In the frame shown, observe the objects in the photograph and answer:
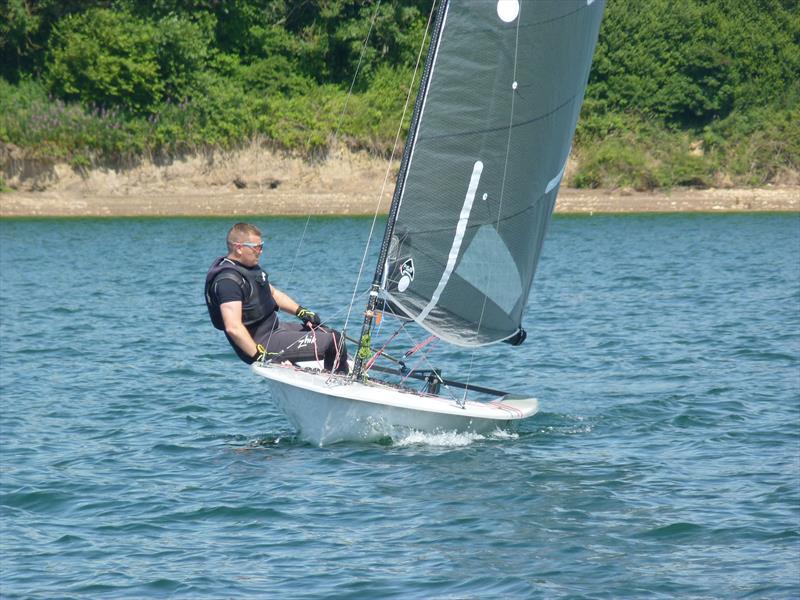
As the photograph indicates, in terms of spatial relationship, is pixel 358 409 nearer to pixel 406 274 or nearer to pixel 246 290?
pixel 406 274

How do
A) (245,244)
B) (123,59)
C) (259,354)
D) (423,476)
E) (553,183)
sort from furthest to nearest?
(123,59), (553,183), (259,354), (245,244), (423,476)

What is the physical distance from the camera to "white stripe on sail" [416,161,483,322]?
989 centimetres

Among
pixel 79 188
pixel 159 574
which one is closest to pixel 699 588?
pixel 159 574

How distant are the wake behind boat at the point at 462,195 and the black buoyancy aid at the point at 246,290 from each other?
1.52 feet

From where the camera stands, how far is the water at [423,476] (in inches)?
288

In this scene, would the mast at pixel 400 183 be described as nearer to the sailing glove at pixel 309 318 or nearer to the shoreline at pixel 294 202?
the sailing glove at pixel 309 318

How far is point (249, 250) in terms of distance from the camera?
9922mm

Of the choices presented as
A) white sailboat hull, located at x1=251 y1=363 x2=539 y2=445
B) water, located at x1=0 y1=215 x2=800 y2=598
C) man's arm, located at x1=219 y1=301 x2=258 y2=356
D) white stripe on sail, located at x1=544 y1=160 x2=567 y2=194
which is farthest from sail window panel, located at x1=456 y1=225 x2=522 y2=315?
man's arm, located at x1=219 y1=301 x2=258 y2=356

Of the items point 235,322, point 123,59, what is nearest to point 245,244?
point 235,322

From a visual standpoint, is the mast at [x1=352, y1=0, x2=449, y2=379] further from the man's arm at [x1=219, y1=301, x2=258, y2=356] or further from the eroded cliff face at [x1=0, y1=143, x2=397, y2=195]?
the eroded cliff face at [x1=0, y1=143, x2=397, y2=195]

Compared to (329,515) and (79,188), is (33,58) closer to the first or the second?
(79,188)

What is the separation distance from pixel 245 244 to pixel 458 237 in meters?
1.75

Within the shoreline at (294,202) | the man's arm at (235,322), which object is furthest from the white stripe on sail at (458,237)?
the shoreline at (294,202)

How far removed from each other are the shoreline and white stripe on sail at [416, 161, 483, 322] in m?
34.3
